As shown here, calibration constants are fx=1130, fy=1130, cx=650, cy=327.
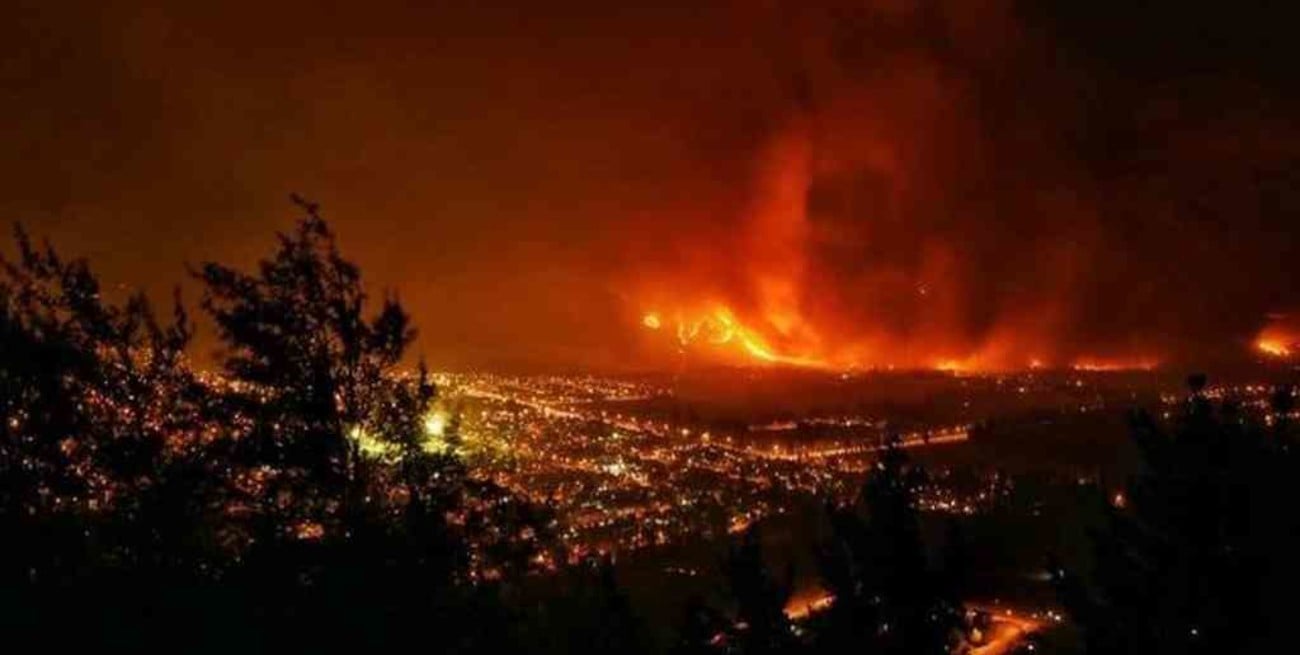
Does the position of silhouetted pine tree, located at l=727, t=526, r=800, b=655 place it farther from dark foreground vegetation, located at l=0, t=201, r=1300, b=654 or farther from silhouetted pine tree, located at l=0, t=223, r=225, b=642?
silhouetted pine tree, located at l=0, t=223, r=225, b=642

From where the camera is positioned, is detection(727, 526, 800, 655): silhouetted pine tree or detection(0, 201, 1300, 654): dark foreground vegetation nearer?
detection(0, 201, 1300, 654): dark foreground vegetation

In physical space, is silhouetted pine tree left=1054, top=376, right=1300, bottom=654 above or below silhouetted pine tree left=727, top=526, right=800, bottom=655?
above

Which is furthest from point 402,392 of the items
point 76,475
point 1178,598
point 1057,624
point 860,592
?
point 1057,624

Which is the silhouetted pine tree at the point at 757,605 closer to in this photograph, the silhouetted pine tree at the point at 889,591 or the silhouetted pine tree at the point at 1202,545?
the silhouetted pine tree at the point at 889,591

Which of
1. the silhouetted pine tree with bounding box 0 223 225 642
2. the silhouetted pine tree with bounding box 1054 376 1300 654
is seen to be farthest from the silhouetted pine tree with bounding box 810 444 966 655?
the silhouetted pine tree with bounding box 0 223 225 642

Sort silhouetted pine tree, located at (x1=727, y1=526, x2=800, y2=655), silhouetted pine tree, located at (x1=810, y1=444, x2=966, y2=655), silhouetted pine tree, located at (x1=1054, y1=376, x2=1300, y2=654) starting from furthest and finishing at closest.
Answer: silhouetted pine tree, located at (x1=727, y1=526, x2=800, y2=655), silhouetted pine tree, located at (x1=810, y1=444, x2=966, y2=655), silhouetted pine tree, located at (x1=1054, y1=376, x2=1300, y2=654)

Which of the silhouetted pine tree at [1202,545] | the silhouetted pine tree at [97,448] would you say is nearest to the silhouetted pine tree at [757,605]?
the silhouetted pine tree at [1202,545]

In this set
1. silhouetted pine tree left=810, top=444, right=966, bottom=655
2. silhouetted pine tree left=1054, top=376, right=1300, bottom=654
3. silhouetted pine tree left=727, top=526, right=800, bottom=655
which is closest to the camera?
silhouetted pine tree left=1054, top=376, right=1300, bottom=654

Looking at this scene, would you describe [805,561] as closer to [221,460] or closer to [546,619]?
[546,619]
